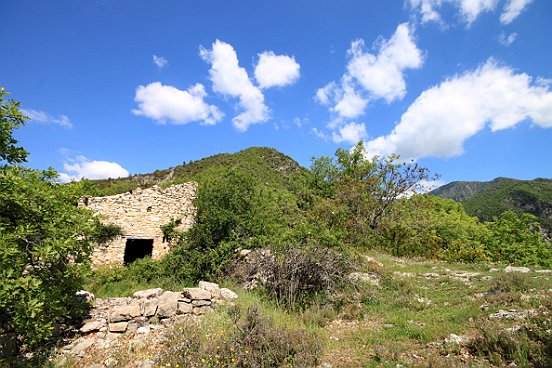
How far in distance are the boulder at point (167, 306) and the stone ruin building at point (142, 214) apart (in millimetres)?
7270

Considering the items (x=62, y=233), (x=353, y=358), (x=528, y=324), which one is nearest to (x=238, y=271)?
(x=353, y=358)

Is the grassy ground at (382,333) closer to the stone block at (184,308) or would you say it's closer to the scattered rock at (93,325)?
the stone block at (184,308)

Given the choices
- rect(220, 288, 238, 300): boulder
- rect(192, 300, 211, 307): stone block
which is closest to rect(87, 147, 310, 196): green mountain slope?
rect(220, 288, 238, 300): boulder

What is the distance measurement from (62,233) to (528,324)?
818 cm

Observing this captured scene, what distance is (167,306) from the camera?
650 centimetres

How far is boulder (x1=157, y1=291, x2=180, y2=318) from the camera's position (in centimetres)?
639

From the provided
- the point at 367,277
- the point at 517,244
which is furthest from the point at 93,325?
the point at 517,244

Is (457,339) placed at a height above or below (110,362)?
above

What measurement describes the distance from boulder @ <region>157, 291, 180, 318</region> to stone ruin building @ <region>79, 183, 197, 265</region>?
7.27m

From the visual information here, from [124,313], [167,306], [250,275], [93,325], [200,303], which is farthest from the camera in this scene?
[250,275]

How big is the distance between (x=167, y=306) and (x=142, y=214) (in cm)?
829

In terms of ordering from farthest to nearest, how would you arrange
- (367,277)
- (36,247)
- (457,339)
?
(367,277)
(457,339)
(36,247)

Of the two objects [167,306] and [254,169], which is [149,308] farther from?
[254,169]

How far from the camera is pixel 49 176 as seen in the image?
5.32 m
